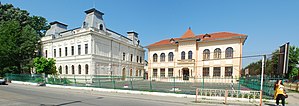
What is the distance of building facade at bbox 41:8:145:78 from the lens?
2862cm

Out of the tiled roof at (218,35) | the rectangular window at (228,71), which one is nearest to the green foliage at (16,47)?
the tiled roof at (218,35)

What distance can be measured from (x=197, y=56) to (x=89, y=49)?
20934mm

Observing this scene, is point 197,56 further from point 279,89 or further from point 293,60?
point 293,60

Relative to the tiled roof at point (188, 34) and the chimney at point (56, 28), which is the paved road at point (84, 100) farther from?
the chimney at point (56, 28)

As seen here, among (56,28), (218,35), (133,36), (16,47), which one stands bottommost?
(16,47)

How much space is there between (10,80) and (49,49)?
905cm

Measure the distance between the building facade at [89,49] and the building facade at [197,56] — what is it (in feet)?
23.6

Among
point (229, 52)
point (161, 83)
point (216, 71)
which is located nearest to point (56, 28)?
point (161, 83)

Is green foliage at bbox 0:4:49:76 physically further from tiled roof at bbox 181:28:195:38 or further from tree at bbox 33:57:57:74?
tiled roof at bbox 181:28:195:38

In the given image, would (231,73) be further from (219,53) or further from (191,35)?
(191,35)

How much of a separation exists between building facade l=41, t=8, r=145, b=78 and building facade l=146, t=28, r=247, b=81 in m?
7.18

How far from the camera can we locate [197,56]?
31469 mm

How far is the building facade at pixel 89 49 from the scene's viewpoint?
28.6m

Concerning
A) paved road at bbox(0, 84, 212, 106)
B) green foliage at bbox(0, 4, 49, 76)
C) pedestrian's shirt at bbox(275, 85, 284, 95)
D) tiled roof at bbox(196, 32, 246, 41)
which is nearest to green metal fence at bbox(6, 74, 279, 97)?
paved road at bbox(0, 84, 212, 106)
